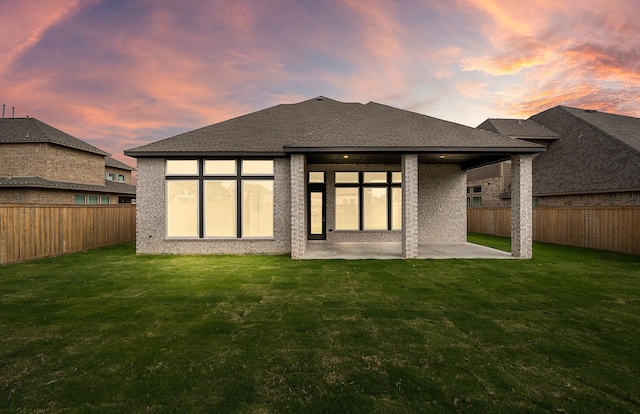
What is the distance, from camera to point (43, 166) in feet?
60.6

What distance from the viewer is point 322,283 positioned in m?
6.05

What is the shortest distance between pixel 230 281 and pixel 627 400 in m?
6.11

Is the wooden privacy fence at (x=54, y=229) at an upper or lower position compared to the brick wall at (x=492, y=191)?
lower

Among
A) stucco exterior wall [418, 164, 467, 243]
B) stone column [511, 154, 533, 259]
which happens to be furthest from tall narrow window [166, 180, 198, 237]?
stone column [511, 154, 533, 259]

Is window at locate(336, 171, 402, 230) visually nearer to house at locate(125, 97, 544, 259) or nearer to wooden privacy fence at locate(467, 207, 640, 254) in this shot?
house at locate(125, 97, 544, 259)

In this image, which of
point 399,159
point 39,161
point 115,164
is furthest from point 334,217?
point 115,164

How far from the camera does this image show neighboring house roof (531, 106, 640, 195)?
13.2 meters

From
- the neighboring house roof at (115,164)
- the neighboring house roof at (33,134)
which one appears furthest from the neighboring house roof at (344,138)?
the neighboring house roof at (115,164)

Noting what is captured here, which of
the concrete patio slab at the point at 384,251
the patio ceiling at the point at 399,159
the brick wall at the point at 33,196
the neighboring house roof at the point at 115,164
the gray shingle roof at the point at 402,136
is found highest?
the neighboring house roof at the point at 115,164

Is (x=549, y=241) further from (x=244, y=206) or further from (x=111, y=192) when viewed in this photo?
(x=111, y=192)

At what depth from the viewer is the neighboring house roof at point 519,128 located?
1905 centimetres

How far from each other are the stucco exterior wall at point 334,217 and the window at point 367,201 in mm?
183

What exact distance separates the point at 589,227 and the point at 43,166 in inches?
1235

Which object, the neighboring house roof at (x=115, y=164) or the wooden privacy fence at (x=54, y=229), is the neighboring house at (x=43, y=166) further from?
the wooden privacy fence at (x=54, y=229)
